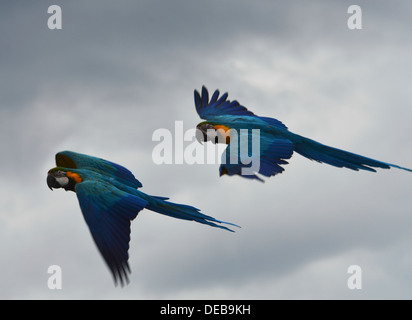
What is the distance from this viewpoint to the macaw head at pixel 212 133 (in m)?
11.7

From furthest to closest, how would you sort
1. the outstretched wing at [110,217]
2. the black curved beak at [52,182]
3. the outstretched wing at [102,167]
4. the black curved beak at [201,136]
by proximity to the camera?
the black curved beak at [201,136] → the outstretched wing at [102,167] → the black curved beak at [52,182] → the outstretched wing at [110,217]

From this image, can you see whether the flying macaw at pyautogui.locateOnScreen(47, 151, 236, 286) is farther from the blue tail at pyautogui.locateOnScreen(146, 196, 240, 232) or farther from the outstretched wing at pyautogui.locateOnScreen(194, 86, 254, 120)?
the outstretched wing at pyautogui.locateOnScreen(194, 86, 254, 120)

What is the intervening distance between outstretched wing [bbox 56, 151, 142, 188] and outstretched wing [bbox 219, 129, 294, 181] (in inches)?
66.1

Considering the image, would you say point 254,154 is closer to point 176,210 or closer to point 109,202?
point 176,210

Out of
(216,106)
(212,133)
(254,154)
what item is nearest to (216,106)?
(216,106)

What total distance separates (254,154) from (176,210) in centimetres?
134

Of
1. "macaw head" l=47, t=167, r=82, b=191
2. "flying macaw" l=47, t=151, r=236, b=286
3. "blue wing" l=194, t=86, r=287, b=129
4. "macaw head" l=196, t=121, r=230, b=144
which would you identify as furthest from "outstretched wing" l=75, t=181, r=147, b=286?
"blue wing" l=194, t=86, r=287, b=129

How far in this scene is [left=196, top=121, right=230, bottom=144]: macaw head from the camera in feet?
38.3

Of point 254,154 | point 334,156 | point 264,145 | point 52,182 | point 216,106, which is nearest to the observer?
point 254,154

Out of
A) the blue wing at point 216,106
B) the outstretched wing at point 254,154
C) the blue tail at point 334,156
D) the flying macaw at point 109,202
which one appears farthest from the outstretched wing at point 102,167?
the blue tail at point 334,156

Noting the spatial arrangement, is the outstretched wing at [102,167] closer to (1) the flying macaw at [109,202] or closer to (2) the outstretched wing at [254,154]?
(1) the flying macaw at [109,202]

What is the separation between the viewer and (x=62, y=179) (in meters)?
10.7

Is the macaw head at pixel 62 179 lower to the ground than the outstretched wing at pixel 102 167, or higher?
lower

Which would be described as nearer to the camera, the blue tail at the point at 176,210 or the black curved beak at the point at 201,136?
the blue tail at the point at 176,210
